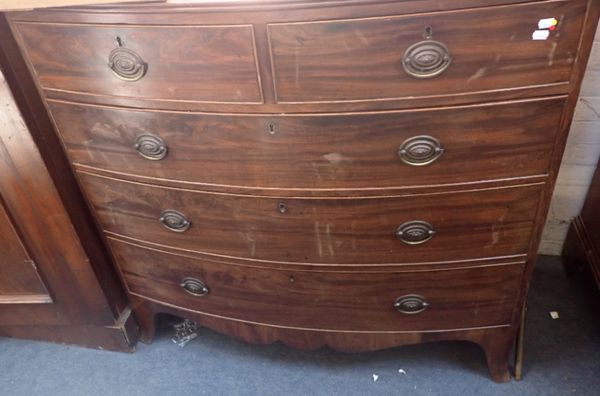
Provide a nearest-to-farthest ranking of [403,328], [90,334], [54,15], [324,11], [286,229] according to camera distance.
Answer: [324,11], [54,15], [286,229], [403,328], [90,334]

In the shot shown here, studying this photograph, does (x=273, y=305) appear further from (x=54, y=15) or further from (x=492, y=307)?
(x=54, y=15)

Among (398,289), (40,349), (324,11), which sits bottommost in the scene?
(40,349)

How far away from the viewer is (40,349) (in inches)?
58.6

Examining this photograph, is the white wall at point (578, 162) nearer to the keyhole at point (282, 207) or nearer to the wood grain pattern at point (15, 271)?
the keyhole at point (282, 207)

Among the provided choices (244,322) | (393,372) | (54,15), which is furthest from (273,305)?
(54,15)

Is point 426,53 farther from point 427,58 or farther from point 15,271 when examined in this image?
point 15,271

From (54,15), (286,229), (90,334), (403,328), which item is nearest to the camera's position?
(54,15)

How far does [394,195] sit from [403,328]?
0.40 m

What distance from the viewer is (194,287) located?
120 cm

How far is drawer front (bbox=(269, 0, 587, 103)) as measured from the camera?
73cm

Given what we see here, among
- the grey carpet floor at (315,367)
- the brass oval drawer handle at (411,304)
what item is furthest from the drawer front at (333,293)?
the grey carpet floor at (315,367)

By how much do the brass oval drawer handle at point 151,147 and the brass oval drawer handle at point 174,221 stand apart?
14cm

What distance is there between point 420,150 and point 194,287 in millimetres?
654

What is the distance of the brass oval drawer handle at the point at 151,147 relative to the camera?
3.13 ft
